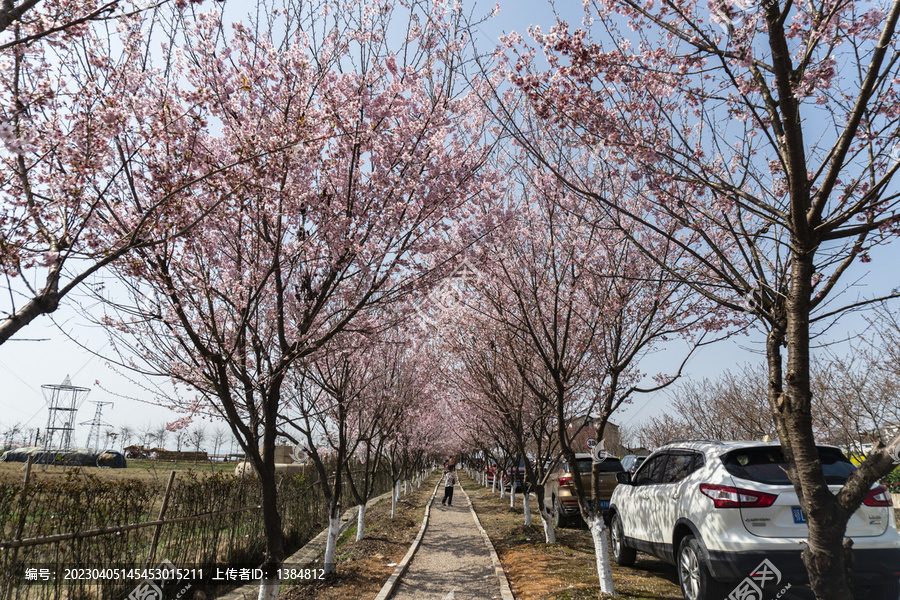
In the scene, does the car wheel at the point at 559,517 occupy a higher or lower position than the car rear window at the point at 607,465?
lower

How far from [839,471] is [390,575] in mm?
6540

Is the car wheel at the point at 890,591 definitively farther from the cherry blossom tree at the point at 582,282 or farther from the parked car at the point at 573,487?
the parked car at the point at 573,487

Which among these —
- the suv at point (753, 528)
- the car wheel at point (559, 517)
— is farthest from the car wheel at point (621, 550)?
the car wheel at point (559, 517)

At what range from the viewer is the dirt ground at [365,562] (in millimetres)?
7470

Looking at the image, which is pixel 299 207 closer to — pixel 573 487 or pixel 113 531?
pixel 113 531

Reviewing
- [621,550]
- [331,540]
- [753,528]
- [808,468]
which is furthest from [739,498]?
[331,540]

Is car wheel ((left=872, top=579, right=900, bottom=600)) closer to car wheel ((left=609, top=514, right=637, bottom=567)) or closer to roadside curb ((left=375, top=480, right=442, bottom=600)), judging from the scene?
car wheel ((left=609, top=514, right=637, bottom=567))

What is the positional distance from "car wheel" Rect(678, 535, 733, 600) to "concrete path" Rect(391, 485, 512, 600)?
242 centimetres

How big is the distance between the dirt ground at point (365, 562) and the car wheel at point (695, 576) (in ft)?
14.0

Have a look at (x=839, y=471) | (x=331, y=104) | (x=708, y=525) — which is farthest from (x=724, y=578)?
(x=331, y=104)

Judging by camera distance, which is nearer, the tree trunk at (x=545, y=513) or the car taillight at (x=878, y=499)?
the car taillight at (x=878, y=499)

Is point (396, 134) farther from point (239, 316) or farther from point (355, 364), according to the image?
point (355, 364)

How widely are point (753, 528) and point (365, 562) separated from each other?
7125mm

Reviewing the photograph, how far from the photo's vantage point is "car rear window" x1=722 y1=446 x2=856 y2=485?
16.1 feet
